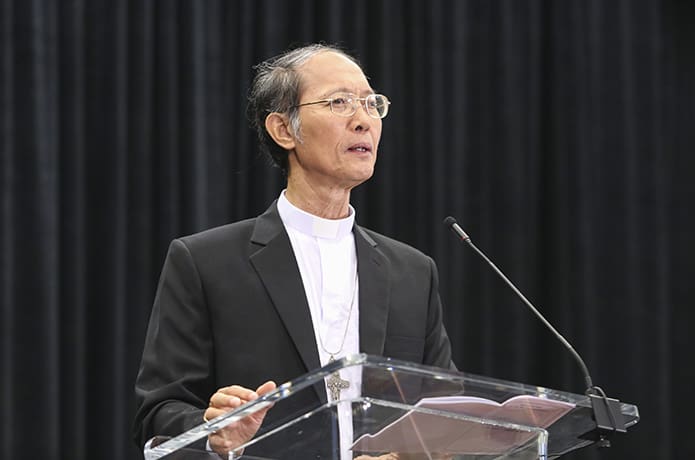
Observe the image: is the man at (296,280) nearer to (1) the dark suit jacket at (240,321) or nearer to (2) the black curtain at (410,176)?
(1) the dark suit jacket at (240,321)

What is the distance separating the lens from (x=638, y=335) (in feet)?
14.4

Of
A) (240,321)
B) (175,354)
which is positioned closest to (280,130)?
(240,321)

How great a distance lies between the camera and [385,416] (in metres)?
1.54

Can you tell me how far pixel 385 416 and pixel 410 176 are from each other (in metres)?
2.83

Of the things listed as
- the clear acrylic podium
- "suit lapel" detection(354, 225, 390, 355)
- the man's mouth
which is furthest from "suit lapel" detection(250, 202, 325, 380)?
the clear acrylic podium

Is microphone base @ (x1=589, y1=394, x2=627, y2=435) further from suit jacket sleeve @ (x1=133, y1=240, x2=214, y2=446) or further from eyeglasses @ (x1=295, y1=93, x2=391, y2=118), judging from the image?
eyeglasses @ (x1=295, y1=93, x2=391, y2=118)

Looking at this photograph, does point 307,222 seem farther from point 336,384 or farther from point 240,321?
point 336,384

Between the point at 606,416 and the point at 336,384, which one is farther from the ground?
the point at 336,384

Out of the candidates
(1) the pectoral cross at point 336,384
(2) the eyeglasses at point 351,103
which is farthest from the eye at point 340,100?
(1) the pectoral cross at point 336,384

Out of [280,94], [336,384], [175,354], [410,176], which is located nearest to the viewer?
[336,384]

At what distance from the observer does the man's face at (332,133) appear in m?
2.58

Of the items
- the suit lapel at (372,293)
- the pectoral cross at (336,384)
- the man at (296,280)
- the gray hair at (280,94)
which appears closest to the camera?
the pectoral cross at (336,384)

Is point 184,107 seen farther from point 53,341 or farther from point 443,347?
point 443,347

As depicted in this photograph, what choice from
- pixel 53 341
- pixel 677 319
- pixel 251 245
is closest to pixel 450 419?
pixel 251 245
